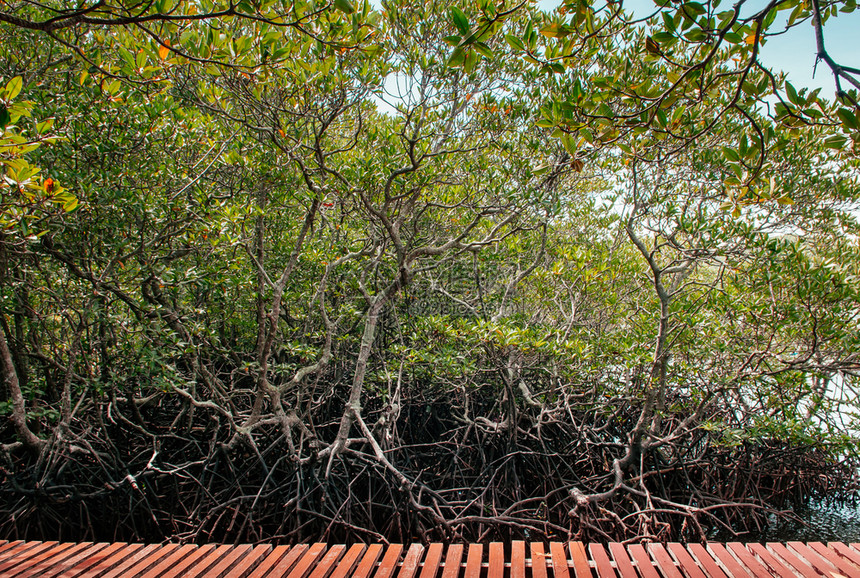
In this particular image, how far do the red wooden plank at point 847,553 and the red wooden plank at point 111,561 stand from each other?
13.4 ft

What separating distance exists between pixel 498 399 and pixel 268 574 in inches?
133

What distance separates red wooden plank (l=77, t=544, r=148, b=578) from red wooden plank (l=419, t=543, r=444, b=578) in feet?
5.35

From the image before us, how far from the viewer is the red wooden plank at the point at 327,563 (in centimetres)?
238

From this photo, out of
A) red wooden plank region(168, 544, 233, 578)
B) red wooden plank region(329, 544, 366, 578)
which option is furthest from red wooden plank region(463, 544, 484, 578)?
red wooden plank region(168, 544, 233, 578)

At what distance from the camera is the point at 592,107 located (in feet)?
6.00

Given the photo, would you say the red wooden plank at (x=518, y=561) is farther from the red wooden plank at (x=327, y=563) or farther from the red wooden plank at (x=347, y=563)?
the red wooden plank at (x=327, y=563)

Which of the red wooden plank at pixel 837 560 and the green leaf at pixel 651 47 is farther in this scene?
the red wooden plank at pixel 837 560

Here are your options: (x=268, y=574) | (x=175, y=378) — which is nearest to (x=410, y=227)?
(x=175, y=378)

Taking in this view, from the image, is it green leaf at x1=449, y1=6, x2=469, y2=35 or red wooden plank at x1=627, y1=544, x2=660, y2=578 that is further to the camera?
red wooden plank at x1=627, y1=544, x2=660, y2=578

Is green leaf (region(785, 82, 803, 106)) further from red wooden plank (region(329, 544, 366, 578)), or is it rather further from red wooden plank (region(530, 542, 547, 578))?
red wooden plank (region(329, 544, 366, 578))

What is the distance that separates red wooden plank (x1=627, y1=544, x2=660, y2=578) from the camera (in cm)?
241

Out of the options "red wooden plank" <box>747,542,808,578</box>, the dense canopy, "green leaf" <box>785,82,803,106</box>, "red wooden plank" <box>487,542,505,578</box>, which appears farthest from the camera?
the dense canopy

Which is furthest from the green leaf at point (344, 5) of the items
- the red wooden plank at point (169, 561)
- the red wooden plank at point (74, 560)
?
the red wooden plank at point (74, 560)

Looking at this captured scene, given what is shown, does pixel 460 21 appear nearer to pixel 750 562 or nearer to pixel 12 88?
pixel 12 88
